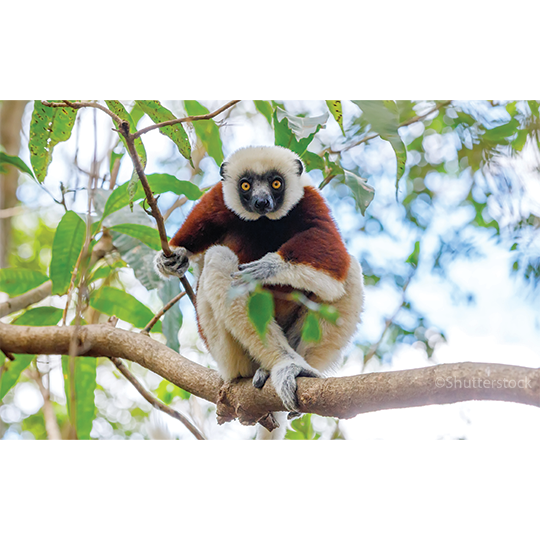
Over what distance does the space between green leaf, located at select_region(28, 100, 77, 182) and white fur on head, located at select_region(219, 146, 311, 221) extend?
1.01 m

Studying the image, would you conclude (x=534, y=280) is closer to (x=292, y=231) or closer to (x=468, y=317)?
(x=468, y=317)

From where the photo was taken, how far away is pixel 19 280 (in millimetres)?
3637

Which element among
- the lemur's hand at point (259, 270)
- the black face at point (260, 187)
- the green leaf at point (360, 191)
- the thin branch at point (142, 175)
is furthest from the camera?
the black face at point (260, 187)

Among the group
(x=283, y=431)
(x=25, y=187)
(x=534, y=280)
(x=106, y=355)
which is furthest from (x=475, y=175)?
(x=25, y=187)

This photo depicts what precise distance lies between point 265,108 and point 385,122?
108 cm

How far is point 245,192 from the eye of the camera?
318cm

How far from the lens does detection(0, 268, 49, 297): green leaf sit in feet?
11.8

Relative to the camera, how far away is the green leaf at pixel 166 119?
9.70 feet

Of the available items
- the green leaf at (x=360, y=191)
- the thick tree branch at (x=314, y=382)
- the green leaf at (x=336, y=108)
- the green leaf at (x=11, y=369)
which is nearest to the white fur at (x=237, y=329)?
the thick tree branch at (x=314, y=382)

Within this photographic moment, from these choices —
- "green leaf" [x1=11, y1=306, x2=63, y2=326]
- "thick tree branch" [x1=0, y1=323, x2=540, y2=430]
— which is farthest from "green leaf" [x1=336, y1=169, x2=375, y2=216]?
"green leaf" [x1=11, y1=306, x2=63, y2=326]

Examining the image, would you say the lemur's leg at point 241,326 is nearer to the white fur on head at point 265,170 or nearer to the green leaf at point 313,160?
the white fur on head at point 265,170

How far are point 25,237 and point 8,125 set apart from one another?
3.38 feet

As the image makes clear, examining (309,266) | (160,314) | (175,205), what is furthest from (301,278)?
(175,205)

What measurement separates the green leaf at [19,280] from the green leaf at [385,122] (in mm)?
2411
